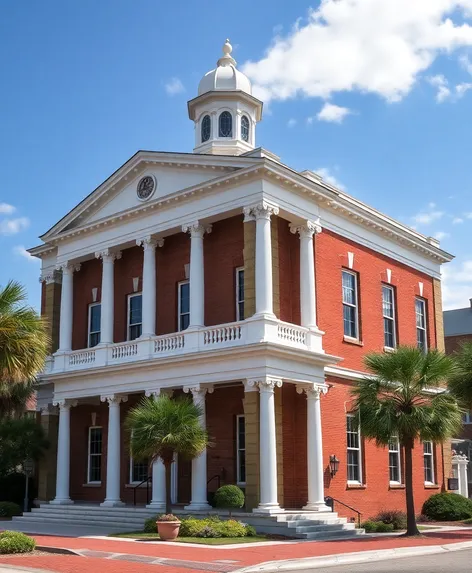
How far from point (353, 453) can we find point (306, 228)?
843 centimetres

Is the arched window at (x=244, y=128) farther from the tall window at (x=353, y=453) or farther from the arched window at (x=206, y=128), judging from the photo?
the tall window at (x=353, y=453)

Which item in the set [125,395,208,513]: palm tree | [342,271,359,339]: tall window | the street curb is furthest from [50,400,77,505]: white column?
the street curb

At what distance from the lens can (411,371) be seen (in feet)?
80.5

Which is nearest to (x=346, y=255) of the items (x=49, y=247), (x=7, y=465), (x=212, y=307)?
(x=212, y=307)

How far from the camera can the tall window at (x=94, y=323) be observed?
34031 mm

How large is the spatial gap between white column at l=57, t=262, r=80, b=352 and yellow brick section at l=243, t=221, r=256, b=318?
32.1 feet

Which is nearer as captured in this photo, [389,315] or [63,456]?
[63,456]

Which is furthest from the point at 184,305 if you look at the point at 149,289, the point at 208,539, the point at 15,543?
the point at 15,543

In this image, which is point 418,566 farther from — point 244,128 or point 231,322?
point 244,128

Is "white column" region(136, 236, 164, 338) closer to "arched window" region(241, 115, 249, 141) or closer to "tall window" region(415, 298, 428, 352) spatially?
"arched window" region(241, 115, 249, 141)

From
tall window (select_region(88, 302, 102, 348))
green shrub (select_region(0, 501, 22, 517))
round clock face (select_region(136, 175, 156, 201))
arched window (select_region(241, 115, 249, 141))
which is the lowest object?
green shrub (select_region(0, 501, 22, 517))

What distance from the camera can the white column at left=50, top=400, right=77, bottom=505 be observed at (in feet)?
102

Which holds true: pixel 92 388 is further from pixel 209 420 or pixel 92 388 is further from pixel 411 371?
pixel 411 371

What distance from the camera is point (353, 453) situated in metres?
29.3
